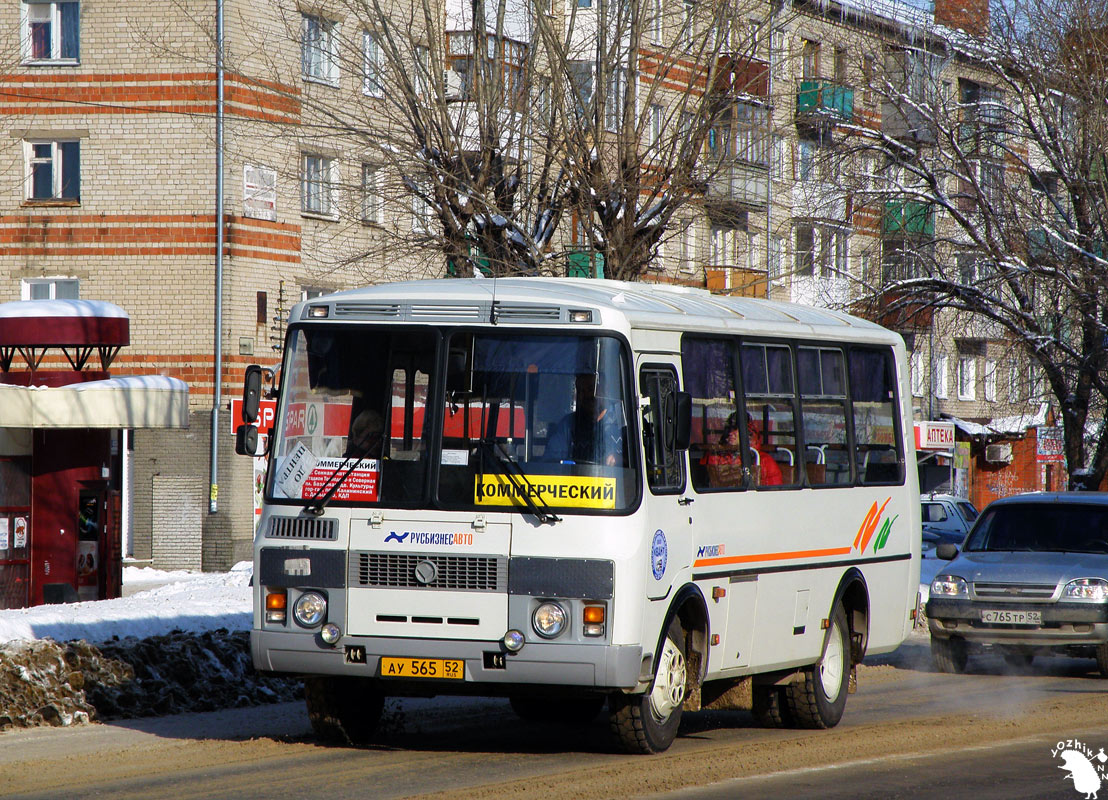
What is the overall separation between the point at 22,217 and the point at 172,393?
56.1 ft

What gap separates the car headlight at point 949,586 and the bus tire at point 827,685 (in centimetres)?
421

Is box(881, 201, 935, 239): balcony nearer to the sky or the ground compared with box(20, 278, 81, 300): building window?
nearer to the sky

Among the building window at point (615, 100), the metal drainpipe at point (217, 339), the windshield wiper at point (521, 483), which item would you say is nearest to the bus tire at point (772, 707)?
the windshield wiper at point (521, 483)

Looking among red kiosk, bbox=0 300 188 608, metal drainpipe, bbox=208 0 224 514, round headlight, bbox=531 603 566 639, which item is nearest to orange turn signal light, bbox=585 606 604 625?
round headlight, bbox=531 603 566 639

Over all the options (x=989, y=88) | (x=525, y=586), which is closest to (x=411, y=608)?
(x=525, y=586)

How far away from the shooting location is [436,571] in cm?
988

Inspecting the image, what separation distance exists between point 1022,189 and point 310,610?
75.9ft

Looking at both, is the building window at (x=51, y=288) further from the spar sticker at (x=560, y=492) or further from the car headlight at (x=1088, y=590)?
the spar sticker at (x=560, y=492)

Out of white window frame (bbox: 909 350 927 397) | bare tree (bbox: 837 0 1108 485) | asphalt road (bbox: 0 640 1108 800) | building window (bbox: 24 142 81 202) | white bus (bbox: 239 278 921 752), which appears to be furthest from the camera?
white window frame (bbox: 909 350 927 397)

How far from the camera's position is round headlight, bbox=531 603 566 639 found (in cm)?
972

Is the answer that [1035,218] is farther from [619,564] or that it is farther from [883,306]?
[619,564]

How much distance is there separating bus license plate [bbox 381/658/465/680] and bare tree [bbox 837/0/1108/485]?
783 inches

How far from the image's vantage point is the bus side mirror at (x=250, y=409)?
403 inches

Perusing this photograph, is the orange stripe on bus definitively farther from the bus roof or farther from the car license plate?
the car license plate
